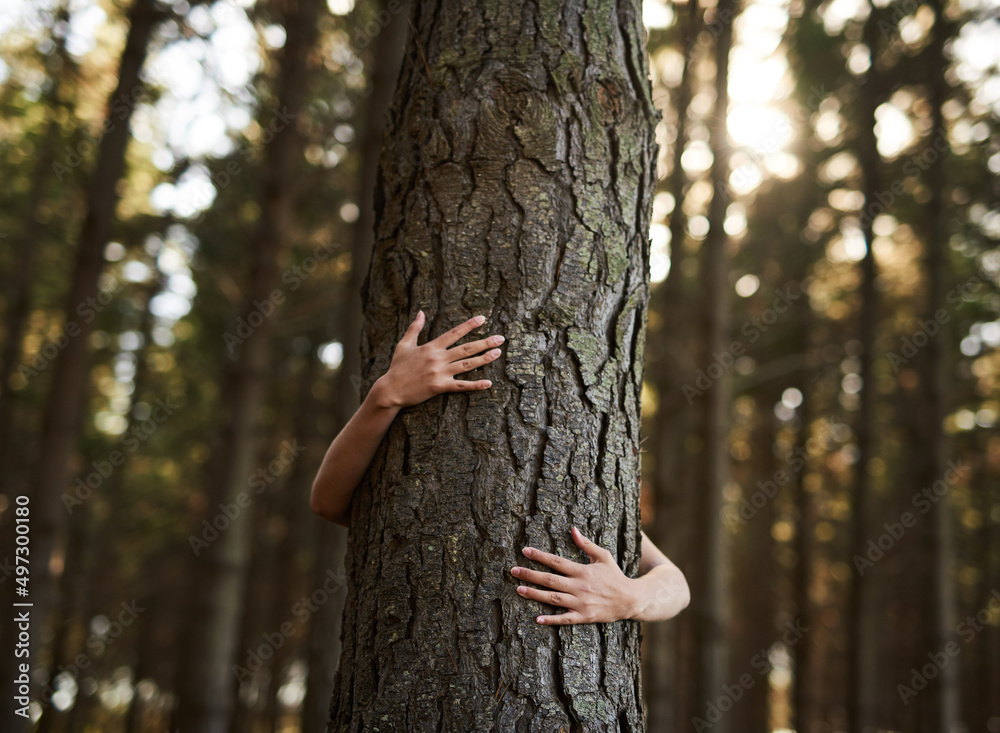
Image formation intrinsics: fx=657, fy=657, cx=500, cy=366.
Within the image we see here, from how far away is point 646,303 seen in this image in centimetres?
201

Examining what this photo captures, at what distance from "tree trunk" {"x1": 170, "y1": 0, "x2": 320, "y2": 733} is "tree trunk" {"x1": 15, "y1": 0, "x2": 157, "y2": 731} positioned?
1162 mm

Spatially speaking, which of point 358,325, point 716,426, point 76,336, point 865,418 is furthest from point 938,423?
point 76,336

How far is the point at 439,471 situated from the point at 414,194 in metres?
0.83

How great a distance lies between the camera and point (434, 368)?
1729 millimetres

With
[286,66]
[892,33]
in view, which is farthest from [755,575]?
[286,66]

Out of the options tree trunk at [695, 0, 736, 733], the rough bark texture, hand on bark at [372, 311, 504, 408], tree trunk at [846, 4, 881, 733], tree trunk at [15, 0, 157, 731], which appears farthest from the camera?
tree trunk at [846, 4, 881, 733]

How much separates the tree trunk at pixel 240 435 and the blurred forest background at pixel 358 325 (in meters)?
0.03

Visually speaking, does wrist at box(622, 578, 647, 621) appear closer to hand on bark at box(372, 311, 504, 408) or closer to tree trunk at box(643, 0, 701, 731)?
hand on bark at box(372, 311, 504, 408)

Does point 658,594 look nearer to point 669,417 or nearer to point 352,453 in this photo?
point 352,453

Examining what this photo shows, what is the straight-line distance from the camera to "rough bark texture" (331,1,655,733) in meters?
1.59

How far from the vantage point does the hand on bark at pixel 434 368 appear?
1722 millimetres

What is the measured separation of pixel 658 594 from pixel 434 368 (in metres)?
0.90

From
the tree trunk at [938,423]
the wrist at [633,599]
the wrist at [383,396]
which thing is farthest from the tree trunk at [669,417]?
the wrist at [383,396]

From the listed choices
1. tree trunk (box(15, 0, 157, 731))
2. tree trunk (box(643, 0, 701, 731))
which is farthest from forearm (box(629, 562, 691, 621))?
tree trunk (box(15, 0, 157, 731))
